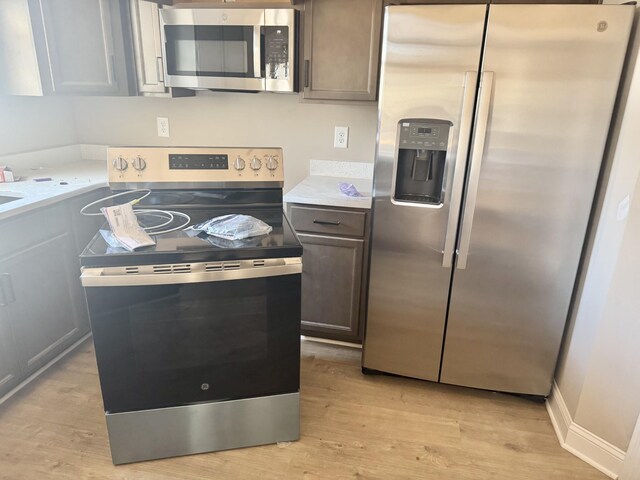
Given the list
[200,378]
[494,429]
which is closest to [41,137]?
[200,378]

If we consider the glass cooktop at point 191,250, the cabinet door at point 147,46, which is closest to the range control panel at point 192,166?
the glass cooktop at point 191,250

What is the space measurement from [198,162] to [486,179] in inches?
47.9

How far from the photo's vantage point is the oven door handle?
143cm

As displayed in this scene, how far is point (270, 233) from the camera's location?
1676 millimetres

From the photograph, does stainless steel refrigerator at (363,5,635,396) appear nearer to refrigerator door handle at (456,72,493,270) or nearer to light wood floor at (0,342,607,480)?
refrigerator door handle at (456,72,493,270)

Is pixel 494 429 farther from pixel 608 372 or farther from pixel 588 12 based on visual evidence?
pixel 588 12

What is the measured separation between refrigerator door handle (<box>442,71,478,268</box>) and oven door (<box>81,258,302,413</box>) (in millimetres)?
732

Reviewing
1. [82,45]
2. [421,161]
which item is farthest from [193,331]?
[82,45]

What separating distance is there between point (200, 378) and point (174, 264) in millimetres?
468

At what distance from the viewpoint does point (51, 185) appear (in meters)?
2.28

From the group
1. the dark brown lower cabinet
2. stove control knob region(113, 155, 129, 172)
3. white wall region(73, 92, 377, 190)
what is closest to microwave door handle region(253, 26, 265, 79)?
white wall region(73, 92, 377, 190)

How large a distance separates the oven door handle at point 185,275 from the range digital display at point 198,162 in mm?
617

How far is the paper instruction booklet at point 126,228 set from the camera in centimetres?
148

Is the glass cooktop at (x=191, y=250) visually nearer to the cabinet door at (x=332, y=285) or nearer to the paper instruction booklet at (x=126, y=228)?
the paper instruction booklet at (x=126, y=228)
